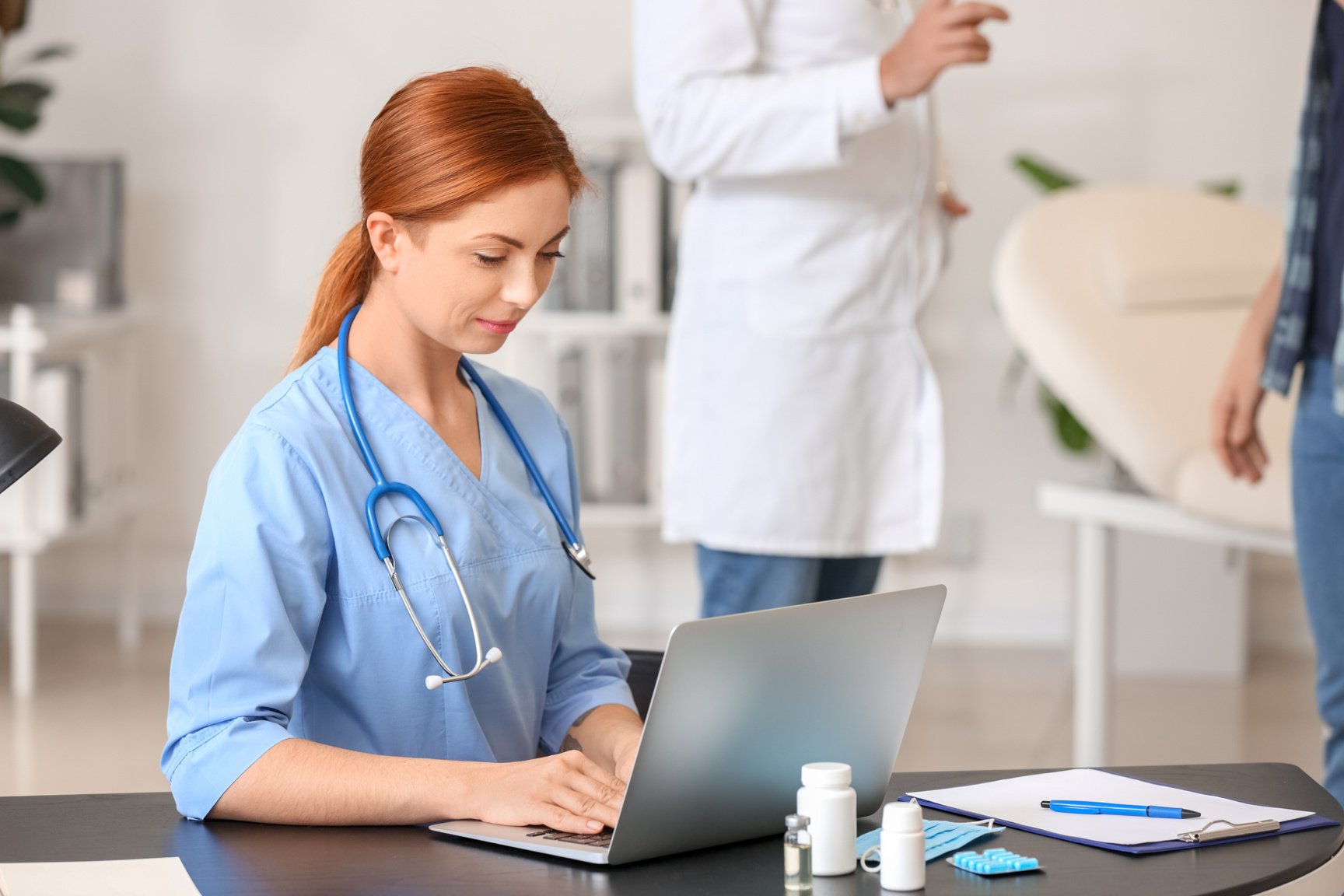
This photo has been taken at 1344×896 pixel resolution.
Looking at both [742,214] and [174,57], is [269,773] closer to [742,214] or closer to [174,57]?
[742,214]

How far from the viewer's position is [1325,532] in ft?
5.16

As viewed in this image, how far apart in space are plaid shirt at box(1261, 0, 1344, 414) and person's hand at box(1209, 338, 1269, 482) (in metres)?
0.07

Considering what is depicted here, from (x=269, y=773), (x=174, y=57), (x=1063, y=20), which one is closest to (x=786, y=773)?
(x=269, y=773)

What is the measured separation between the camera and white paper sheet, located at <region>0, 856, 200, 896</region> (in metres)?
0.82

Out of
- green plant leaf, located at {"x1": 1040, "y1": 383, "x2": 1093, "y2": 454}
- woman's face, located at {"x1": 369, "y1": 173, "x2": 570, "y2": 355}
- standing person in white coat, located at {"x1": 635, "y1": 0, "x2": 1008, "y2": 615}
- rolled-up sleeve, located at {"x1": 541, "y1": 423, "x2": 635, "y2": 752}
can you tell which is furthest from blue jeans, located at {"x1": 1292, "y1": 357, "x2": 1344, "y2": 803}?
green plant leaf, located at {"x1": 1040, "y1": 383, "x2": 1093, "y2": 454}

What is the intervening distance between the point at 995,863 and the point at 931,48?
101 cm

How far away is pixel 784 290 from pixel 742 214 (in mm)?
107

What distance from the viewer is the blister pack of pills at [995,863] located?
2.80 feet

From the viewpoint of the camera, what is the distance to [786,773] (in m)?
0.92

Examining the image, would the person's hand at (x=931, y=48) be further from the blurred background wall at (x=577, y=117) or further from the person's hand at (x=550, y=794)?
the blurred background wall at (x=577, y=117)

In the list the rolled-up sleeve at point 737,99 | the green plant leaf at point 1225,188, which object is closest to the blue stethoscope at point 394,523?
the rolled-up sleeve at point 737,99

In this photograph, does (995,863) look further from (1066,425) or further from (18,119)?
(18,119)

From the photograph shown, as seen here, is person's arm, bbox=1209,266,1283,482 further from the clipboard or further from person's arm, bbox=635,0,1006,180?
the clipboard

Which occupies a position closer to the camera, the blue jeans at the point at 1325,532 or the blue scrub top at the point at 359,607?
the blue scrub top at the point at 359,607
